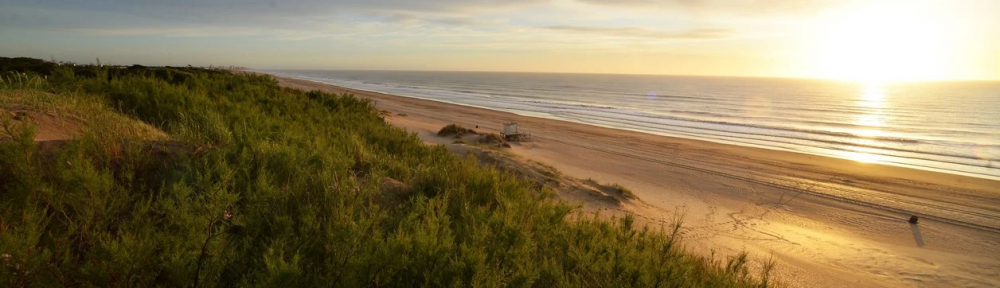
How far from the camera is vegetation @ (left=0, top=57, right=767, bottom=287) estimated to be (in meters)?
2.68

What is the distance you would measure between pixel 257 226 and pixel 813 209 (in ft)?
46.8

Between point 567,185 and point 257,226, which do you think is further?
point 567,185

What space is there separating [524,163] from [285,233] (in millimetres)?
10489

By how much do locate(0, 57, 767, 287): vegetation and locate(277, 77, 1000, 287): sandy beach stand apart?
2776 millimetres

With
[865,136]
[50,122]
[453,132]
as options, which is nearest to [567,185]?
[50,122]

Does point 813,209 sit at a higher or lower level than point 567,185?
lower

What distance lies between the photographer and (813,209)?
12.8 meters

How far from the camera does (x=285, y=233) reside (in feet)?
10.8

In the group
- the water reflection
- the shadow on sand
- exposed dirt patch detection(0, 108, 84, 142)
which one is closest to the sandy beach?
the shadow on sand

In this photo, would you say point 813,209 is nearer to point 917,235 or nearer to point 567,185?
point 917,235

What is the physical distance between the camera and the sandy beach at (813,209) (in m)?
8.68

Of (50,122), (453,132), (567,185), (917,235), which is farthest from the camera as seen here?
(453,132)

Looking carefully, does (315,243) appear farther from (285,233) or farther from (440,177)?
(440,177)

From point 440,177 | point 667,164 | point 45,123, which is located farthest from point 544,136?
point 45,123
